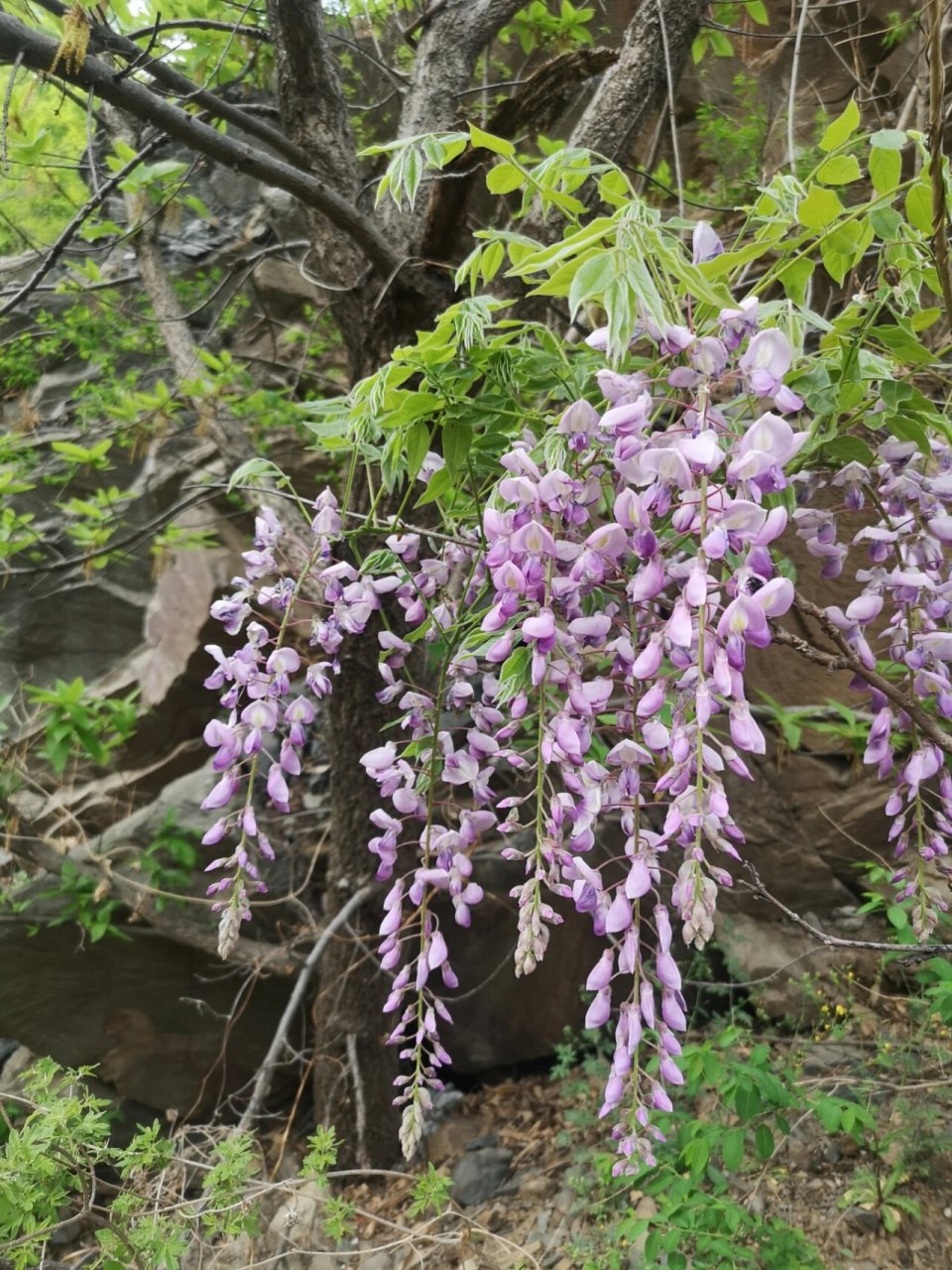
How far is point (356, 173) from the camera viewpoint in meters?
2.01

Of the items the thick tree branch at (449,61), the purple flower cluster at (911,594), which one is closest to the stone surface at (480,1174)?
the purple flower cluster at (911,594)

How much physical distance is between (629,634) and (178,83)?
4.47 ft

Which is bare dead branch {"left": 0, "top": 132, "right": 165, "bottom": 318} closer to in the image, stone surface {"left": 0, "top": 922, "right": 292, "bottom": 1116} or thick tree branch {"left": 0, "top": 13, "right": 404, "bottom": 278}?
thick tree branch {"left": 0, "top": 13, "right": 404, "bottom": 278}

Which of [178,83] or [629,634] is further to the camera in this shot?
[178,83]

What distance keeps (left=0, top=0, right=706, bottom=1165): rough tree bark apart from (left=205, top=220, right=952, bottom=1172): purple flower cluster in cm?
77

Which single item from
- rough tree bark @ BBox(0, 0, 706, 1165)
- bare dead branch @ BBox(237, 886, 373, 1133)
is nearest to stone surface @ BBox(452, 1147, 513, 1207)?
rough tree bark @ BBox(0, 0, 706, 1165)

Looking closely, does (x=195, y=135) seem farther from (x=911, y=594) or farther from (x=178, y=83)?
(x=911, y=594)

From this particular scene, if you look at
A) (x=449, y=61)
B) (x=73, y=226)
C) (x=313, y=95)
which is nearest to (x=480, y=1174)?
(x=73, y=226)

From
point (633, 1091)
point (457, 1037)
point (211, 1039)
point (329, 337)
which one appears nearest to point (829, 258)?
point (633, 1091)

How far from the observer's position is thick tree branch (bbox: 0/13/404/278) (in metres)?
1.28

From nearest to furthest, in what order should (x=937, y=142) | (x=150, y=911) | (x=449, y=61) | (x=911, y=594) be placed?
(x=937, y=142), (x=911, y=594), (x=449, y=61), (x=150, y=911)

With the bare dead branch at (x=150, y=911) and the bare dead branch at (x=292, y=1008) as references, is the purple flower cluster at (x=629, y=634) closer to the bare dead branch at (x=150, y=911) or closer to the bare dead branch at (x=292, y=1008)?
the bare dead branch at (x=292, y=1008)

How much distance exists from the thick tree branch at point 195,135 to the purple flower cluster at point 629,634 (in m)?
0.72

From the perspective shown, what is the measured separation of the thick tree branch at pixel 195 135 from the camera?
128cm
